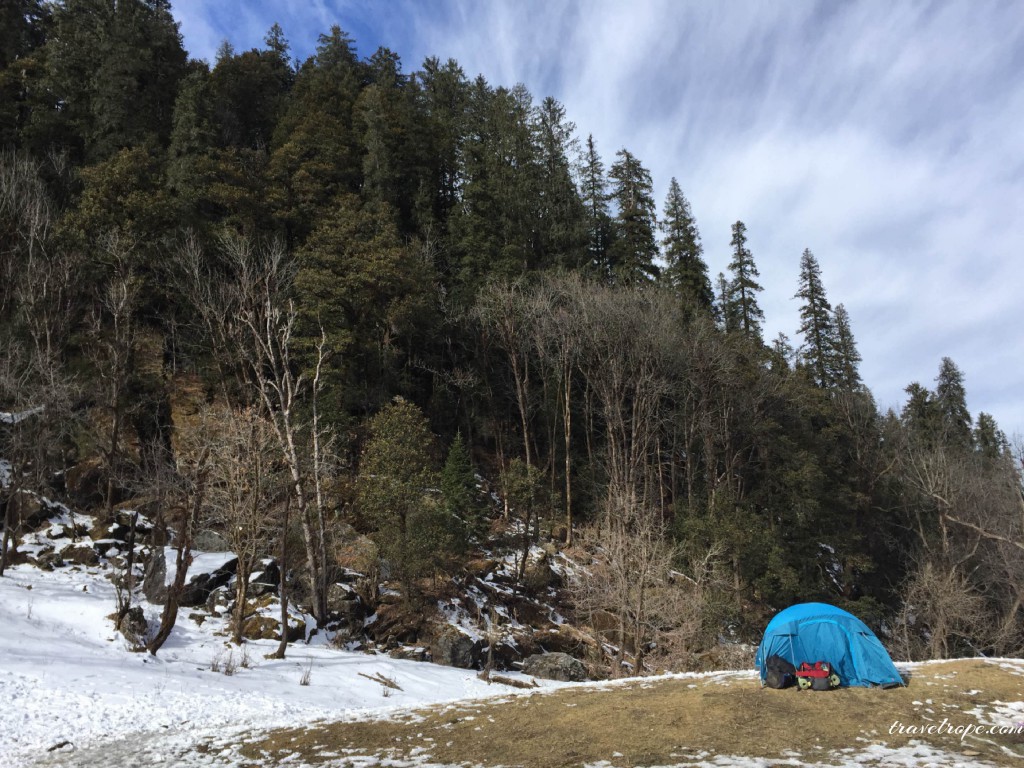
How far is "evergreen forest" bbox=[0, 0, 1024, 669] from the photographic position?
2012cm

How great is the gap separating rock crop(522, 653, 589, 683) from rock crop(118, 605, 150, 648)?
10.3 m

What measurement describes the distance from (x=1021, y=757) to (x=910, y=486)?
1235 inches

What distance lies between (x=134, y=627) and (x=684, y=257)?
37753 millimetres

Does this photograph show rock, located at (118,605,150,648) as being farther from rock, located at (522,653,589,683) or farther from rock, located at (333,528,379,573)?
rock, located at (522,653,589,683)

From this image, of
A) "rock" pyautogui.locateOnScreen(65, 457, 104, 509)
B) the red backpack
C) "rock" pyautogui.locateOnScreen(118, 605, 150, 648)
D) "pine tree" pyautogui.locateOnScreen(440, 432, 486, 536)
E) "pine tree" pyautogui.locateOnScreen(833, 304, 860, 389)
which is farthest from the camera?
"pine tree" pyautogui.locateOnScreen(833, 304, 860, 389)

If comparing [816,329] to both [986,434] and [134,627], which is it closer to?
[986,434]

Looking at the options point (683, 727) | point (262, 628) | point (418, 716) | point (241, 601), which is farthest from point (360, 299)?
point (683, 727)

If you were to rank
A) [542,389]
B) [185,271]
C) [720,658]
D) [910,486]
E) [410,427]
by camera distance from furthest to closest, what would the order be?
[910,486], [542,389], [185,271], [410,427], [720,658]

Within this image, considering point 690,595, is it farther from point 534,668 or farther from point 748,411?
point 748,411

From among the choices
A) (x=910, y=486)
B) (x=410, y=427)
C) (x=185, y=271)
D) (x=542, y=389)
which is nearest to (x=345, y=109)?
(x=185, y=271)

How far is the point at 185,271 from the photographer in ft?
83.3

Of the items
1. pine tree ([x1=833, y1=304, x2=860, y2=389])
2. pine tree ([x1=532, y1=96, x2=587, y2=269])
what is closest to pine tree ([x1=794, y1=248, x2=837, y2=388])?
pine tree ([x1=833, y1=304, x2=860, y2=389])

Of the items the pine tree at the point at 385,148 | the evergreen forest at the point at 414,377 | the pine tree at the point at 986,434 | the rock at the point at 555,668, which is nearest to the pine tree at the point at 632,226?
the evergreen forest at the point at 414,377

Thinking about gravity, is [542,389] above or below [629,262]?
below
